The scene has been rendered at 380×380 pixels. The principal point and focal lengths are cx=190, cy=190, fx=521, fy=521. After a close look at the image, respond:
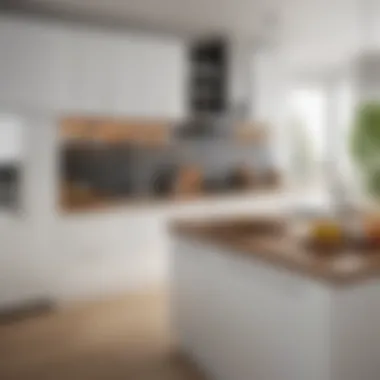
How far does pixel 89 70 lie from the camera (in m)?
4.50

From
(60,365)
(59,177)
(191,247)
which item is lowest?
(60,365)

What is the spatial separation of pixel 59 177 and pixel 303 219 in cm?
212

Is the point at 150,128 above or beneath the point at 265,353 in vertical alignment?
above

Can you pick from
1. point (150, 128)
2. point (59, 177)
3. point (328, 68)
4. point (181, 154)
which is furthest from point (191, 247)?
point (328, 68)

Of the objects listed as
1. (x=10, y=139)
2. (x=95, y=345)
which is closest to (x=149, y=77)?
(x=10, y=139)

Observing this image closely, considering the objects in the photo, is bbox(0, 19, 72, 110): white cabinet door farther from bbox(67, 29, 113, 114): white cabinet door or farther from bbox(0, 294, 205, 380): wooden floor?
bbox(0, 294, 205, 380): wooden floor

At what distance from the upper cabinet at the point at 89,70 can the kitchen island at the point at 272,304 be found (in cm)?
180

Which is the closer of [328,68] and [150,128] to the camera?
[150,128]

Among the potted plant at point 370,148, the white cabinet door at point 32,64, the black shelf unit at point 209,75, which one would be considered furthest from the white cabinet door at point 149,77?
the potted plant at point 370,148

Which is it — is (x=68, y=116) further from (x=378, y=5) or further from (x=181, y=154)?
(x=378, y=5)

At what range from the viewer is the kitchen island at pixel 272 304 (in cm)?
210

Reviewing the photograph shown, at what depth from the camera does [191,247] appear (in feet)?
10.3

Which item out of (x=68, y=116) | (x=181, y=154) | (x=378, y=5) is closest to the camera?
(x=378, y=5)

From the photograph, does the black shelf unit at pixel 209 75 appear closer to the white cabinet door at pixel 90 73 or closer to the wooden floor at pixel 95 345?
the white cabinet door at pixel 90 73
